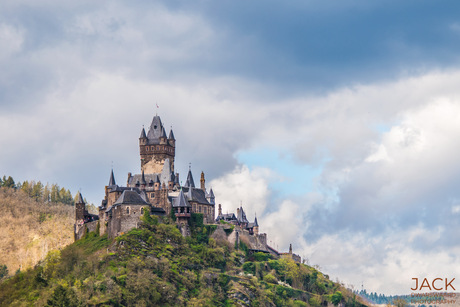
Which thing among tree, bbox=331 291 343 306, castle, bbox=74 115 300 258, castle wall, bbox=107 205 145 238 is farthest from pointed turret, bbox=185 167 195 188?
tree, bbox=331 291 343 306

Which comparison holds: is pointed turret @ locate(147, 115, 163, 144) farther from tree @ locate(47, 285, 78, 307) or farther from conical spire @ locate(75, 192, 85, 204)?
tree @ locate(47, 285, 78, 307)

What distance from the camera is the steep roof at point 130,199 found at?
126m

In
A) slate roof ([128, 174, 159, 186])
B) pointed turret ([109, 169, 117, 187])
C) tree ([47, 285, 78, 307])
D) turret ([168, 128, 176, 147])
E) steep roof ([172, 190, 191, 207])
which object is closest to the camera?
tree ([47, 285, 78, 307])

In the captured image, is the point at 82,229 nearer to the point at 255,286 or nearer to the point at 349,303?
the point at 255,286

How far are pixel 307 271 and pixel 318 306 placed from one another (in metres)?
11.1

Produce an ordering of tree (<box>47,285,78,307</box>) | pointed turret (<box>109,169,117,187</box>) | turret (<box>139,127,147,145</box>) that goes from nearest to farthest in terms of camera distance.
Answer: tree (<box>47,285,78,307</box>), pointed turret (<box>109,169,117,187</box>), turret (<box>139,127,147,145</box>)

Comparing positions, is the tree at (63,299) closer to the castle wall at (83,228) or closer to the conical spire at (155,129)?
the castle wall at (83,228)

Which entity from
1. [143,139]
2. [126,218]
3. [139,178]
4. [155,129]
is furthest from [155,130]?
[126,218]

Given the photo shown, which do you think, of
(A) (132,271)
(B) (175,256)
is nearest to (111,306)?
(A) (132,271)

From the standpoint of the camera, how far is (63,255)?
399 feet

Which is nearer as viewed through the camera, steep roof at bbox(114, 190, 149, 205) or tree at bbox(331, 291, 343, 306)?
steep roof at bbox(114, 190, 149, 205)

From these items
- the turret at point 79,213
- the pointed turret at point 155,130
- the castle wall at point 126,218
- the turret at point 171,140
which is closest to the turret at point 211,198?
the turret at point 171,140

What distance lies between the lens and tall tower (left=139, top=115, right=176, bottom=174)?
5664 inches

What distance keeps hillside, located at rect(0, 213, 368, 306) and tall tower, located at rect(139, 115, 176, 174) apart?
1487cm
